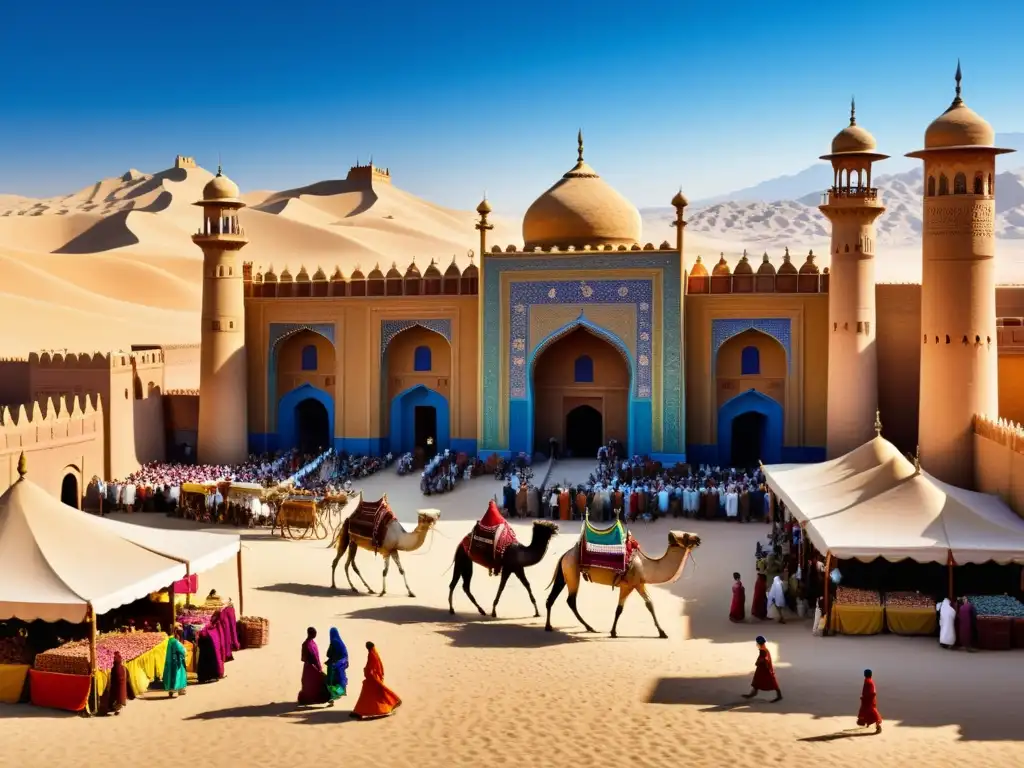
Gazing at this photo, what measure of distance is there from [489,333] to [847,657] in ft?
50.8

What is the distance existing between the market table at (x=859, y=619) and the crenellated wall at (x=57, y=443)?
538 inches

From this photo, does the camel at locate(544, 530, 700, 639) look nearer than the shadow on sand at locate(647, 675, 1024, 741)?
No

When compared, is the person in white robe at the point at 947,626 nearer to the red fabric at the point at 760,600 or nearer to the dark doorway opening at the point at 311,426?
the red fabric at the point at 760,600

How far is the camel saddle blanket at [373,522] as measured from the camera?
15.4 metres

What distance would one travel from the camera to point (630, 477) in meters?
A: 23.8

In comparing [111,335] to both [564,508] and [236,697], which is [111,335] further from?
[236,697]

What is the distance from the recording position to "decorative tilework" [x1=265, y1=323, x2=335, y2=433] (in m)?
28.4

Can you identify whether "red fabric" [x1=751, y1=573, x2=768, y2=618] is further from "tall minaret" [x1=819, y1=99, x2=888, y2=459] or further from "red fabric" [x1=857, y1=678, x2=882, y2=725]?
"tall minaret" [x1=819, y1=99, x2=888, y2=459]

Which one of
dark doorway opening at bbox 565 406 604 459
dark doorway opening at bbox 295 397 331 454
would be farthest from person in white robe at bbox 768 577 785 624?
dark doorway opening at bbox 295 397 331 454

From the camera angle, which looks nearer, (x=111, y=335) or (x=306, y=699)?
(x=306, y=699)

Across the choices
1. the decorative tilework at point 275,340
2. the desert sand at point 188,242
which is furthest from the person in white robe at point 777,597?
the desert sand at point 188,242

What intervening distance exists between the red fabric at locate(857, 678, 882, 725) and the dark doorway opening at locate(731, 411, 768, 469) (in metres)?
16.9

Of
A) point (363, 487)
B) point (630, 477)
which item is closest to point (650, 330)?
point (630, 477)

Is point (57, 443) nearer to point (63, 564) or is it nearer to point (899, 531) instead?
point (63, 564)
